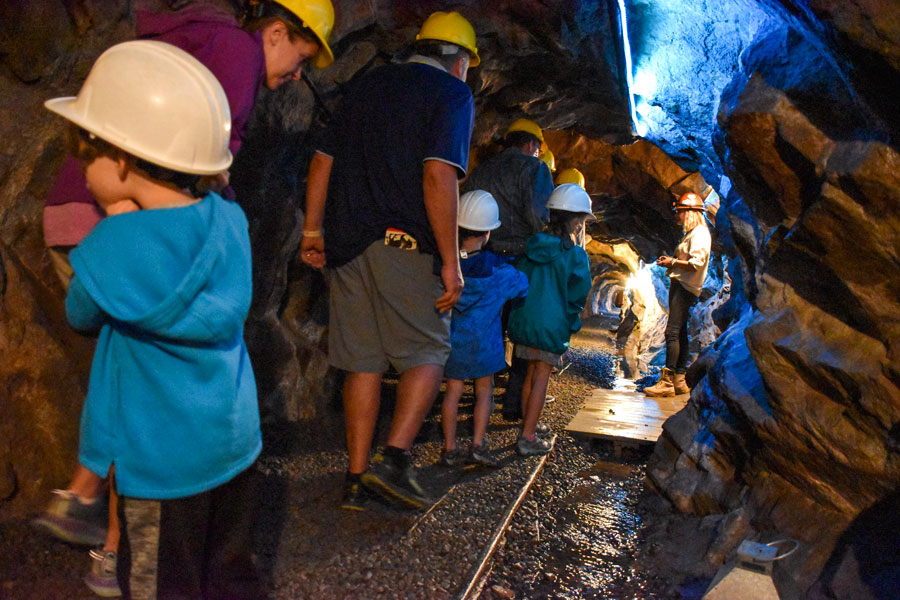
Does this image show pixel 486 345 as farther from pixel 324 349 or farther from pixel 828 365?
pixel 828 365

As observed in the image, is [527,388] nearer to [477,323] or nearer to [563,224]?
[477,323]

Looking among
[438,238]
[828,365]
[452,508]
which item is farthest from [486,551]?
[828,365]

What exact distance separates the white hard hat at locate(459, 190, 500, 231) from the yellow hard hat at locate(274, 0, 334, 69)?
4.68 feet

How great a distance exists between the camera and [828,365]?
2684mm

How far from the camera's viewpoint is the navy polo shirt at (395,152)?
9.68 feet

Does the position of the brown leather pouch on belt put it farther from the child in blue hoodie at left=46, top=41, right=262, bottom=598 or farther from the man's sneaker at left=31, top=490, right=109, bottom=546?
the man's sneaker at left=31, top=490, right=109, bottom=546

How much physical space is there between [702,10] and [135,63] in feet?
15.9

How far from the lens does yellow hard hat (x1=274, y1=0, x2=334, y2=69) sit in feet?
8.40

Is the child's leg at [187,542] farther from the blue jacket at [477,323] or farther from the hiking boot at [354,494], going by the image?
the blue jacket at [477,323]

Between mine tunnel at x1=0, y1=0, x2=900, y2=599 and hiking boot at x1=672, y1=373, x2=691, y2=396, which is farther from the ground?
mine tunnel at x1=0, y1=0, x2=900, y2=599

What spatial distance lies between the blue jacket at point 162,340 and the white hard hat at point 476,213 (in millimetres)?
2469

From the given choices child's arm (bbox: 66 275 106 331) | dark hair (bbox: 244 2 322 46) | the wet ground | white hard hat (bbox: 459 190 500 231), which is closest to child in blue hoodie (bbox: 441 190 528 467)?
white hard hat (bbox: 459 190 500 231)

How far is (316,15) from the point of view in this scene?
8.60ft

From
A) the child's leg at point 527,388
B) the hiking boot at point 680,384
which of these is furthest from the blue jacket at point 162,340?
the hiking boot at point 680,384
